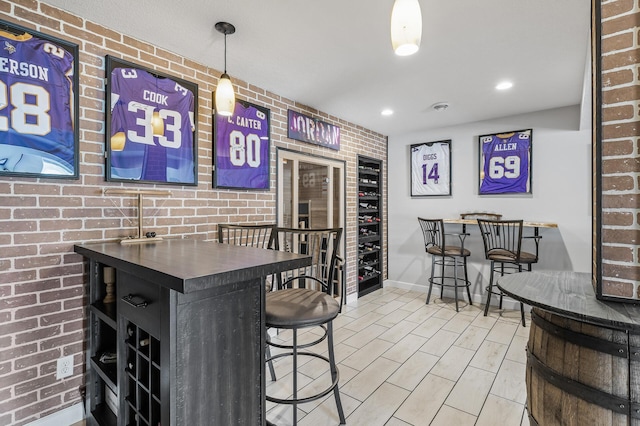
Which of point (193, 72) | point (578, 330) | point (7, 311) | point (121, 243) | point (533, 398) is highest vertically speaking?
point (193, 72)

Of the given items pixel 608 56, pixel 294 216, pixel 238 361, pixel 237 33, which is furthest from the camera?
pixel 294 216

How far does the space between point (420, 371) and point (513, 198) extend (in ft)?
8.94

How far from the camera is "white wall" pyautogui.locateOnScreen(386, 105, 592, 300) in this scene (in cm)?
363

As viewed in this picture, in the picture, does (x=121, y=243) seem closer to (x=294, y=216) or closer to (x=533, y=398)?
(x=294, y=216)

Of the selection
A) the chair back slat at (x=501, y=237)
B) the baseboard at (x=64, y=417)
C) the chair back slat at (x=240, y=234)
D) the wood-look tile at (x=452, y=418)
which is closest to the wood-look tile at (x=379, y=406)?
the wood-look tile at (x=452, y=418)

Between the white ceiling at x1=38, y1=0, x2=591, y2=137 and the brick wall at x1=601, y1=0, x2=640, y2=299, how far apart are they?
2.93 ft

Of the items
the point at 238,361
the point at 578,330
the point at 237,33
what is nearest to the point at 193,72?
the point at 237,33

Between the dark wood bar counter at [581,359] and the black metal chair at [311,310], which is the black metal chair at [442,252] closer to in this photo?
the black metal chair at [311,310]

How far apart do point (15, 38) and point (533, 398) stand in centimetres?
307

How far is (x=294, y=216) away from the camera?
3.63 m

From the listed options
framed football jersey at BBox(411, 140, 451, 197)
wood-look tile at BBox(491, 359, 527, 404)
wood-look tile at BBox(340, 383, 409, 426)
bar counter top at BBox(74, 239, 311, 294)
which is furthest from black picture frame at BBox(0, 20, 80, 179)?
framed football jersey at BBox(411, 140, 451, 197)

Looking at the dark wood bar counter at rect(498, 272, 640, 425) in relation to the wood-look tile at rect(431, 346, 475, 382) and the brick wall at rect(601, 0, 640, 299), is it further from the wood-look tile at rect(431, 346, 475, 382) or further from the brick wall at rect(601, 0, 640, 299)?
the wood-look tile at rect(431, 346, 475, 382)

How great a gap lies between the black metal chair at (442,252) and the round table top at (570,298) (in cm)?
248

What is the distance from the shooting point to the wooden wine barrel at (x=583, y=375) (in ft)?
3.15
